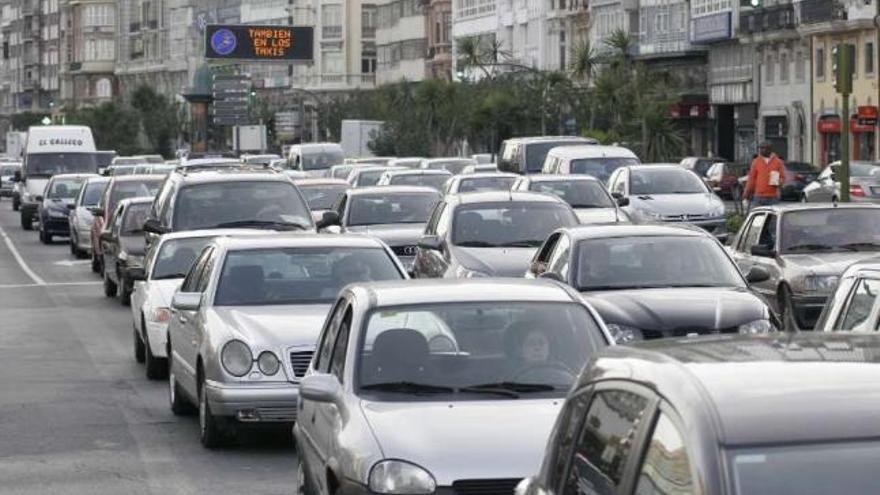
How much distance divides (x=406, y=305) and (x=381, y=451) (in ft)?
4.92

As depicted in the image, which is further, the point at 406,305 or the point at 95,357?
the point at 95,357

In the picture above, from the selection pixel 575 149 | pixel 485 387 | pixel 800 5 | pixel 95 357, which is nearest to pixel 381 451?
pixel 485 387

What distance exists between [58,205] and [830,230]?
33.3 m

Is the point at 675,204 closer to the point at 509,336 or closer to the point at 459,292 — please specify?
the point at 459,292

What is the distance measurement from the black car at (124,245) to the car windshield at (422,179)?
7064mm

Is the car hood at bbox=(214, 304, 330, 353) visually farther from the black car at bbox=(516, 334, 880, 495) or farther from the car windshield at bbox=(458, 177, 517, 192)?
the car windshield at bbox=(458, 177, 517, 192)

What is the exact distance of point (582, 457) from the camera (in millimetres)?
5805

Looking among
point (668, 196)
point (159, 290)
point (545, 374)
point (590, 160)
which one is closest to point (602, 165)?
point (590, 160)

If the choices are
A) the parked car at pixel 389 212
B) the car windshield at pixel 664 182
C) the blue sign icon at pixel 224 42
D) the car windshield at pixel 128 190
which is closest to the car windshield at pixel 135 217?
the parked car at pixel 389 212

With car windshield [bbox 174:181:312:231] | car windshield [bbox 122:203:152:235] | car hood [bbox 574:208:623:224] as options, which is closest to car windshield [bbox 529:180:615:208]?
car hood [bbox 574:208:623:224]

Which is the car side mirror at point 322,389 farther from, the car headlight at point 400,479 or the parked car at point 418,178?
the parked car at point 418,178

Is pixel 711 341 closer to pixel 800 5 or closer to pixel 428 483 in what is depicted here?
pixel 428 483

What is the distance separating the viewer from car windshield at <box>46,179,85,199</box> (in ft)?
178

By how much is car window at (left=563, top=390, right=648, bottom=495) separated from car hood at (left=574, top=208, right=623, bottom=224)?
25.1 metres
